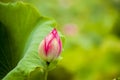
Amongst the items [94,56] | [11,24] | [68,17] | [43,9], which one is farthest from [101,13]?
[11,24]

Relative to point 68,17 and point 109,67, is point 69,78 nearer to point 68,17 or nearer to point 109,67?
point 109,67

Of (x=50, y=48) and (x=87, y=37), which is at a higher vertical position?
(x=87, y=37)

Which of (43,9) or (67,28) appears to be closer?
(67,28)

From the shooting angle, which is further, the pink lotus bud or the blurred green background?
the blurred green background

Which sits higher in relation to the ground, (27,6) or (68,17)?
(68,17)
